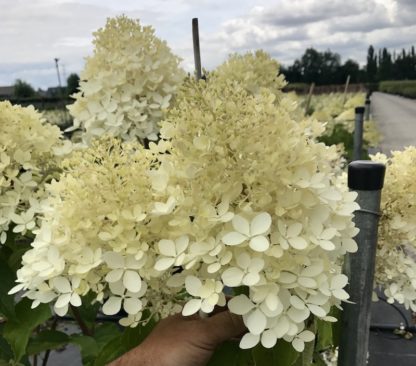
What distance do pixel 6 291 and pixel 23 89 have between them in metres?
41.9

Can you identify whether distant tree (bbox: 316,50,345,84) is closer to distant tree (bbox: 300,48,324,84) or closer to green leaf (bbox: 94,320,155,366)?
distant tree (bbox: 300,48,324,84)

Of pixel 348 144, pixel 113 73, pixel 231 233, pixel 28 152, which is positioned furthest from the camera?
pixel 348 144

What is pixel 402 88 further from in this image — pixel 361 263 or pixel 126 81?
pixel 361 263

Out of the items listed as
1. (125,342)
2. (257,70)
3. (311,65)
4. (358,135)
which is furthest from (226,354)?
(311,65)

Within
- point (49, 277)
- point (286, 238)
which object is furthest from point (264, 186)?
point (49, 277)

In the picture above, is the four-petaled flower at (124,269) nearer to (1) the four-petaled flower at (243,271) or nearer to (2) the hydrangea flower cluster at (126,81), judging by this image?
(1) the four-petaled flower at (243,271)

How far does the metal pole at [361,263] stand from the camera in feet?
2.84

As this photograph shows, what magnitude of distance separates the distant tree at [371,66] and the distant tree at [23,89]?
3920cm

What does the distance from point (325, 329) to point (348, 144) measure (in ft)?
16.5

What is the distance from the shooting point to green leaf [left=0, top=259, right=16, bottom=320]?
4.42ft

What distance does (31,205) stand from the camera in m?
1.25

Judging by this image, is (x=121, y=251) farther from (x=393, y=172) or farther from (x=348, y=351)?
(x=393, y=172)

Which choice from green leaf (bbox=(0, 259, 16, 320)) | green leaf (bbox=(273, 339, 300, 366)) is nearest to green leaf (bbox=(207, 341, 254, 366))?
green leaf (bbox=(273, 339, 300, 366))

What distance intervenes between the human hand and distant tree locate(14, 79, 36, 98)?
4026 centimetres
